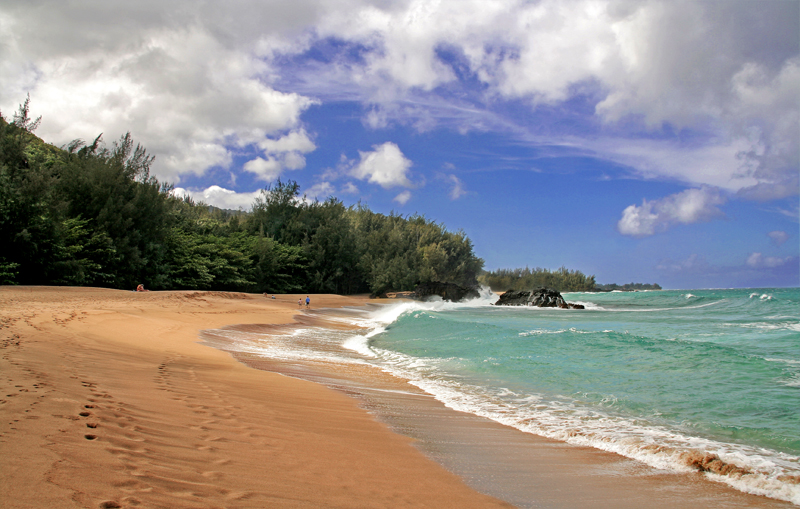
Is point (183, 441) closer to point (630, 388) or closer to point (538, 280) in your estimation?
point (630, 388)

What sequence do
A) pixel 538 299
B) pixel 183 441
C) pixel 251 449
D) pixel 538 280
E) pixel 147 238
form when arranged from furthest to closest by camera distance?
pixel 538 280
pixel 538 299
pixel 147 238
pixel 251 449
pixel 183 441

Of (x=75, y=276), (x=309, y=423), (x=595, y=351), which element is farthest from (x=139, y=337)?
(x=75, y=276)

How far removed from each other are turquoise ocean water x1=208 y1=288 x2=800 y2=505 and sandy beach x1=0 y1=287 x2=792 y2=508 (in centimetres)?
50

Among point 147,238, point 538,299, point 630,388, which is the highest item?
point 147,238

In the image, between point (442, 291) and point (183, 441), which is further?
point (442, 291)

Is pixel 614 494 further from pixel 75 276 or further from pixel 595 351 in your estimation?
pixel 75 276

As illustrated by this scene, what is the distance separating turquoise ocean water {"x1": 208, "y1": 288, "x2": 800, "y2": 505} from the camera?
14.6 feet

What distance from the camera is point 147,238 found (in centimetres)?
2689

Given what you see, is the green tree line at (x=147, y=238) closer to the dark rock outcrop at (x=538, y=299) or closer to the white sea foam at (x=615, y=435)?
the dark rock outcrop at (x=538, y=299)

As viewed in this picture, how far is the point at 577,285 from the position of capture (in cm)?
12356

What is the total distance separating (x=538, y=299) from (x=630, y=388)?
113ft

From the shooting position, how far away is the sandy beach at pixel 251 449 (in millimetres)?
2189

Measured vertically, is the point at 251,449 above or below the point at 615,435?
above

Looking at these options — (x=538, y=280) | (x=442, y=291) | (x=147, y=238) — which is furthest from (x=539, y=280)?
(x=147, y=238)
